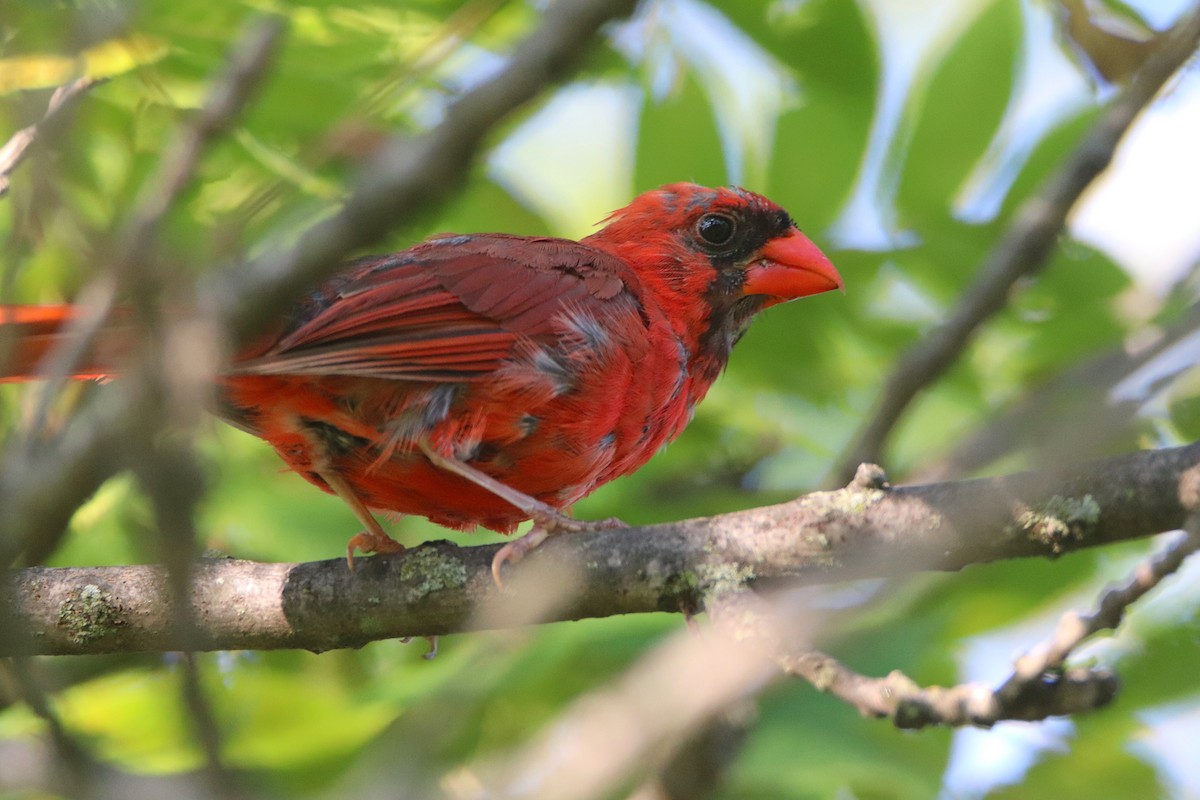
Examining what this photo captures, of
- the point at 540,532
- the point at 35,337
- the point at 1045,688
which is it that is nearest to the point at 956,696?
the point at 1045,688

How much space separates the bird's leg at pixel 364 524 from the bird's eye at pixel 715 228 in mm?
1427

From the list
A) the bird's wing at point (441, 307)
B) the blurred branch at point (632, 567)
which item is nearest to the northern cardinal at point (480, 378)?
the bird's wing at point (441, 307)

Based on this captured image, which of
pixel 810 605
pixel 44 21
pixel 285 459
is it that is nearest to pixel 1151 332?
pixel 810 605

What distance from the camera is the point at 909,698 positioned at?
86.1 inches

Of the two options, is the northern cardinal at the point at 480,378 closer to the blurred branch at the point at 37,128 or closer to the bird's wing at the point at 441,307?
the bird's wing at the point at 441,307

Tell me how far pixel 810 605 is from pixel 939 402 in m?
2.14

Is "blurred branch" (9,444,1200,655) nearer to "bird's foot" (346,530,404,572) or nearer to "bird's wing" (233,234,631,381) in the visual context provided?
"bird's foot" (346,530,404,572)

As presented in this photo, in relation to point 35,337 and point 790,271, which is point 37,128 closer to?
point 35,337

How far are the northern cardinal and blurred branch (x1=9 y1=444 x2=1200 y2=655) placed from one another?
0.18 meters

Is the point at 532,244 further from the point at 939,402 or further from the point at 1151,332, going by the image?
the point at 1151,332

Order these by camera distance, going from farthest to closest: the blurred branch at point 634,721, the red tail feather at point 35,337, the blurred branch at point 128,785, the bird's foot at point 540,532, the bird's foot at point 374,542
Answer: the bird's foot at point 374,542 → the bird's foot at point 540,532 → the red tail feather at point 35,337 → the blurred branch at point 634,721 → the blurred branch at point 128,785

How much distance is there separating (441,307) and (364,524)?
Answer: 578mm

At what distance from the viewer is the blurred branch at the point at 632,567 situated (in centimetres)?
254

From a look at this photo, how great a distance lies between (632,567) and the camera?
2.78 m
